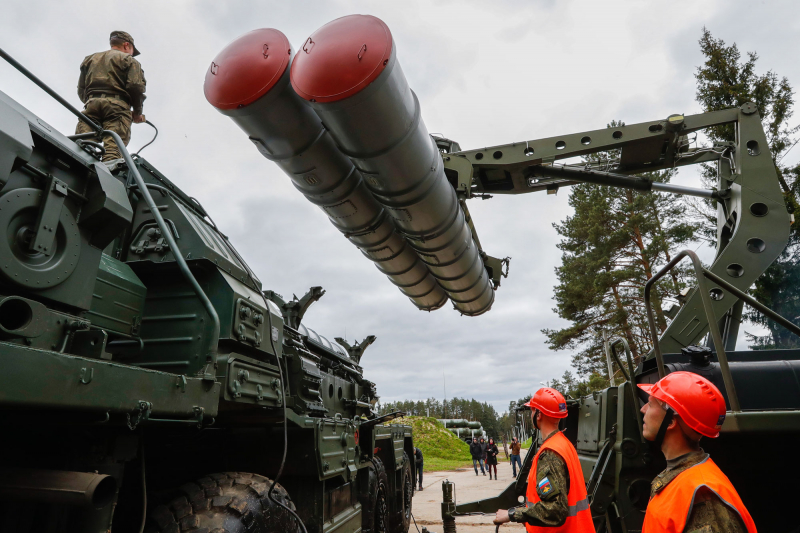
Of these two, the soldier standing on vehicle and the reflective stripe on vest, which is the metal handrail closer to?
the reflective stripe on vest

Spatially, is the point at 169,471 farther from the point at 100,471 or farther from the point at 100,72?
the point at 100,72

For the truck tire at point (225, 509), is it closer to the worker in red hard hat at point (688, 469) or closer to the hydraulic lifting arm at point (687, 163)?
the worker in red hard hat at point (688, 469)

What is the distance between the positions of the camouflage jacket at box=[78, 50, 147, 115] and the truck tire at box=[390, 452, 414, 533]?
5.58 m

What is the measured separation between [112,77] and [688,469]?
394 cm

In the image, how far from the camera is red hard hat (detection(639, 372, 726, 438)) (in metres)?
1.69

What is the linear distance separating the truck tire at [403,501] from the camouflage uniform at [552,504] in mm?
4725

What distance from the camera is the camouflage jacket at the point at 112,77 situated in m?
3.53

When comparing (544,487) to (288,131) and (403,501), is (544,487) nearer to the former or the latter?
(288,131)

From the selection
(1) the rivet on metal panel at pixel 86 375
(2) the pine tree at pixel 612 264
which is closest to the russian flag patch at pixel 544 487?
(1) the rivet on metal panel at pixel 86 375

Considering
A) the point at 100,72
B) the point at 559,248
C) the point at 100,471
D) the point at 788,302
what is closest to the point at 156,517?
the point at 100,471

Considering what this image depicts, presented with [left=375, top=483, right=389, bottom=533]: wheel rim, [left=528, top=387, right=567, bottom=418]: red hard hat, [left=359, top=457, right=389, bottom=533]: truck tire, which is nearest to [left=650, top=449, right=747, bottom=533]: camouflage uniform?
[left=528, top=387, right=567, bottom=418]: red hard hat

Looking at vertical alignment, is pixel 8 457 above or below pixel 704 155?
below

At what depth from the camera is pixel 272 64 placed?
3.84m

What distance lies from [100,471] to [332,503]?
2132 millimetres
